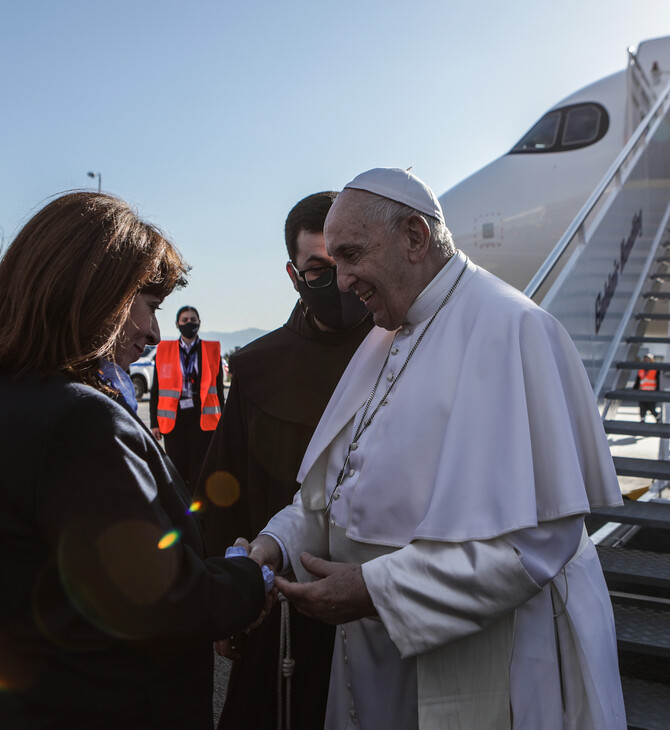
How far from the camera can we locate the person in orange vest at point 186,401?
254 inches

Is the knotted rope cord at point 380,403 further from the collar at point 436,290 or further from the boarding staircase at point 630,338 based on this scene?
the boarding staircase at point 630,338

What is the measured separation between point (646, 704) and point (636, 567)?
0.77m

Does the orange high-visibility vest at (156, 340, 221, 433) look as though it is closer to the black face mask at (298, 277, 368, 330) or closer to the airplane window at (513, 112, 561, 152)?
the black face mask at (298, 277, 368, 330)

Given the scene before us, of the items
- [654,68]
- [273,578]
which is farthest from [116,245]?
[654,68]

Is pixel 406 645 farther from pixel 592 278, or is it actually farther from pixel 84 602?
pixel 592 278

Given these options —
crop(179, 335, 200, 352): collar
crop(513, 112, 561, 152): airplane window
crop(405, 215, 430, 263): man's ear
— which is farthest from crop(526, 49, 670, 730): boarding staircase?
crop(179, 335, 200, 352): collar

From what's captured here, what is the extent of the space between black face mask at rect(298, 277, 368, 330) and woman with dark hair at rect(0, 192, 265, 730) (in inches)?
38.4

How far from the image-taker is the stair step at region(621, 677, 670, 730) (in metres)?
2.45

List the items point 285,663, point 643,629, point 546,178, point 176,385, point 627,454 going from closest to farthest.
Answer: point 285,663, point 643,629, point 176,385, point 546,178, point 627,454

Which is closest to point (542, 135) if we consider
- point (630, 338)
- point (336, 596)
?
point (630, 338)

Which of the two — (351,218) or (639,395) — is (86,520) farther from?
(639,395)

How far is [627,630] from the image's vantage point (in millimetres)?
2920

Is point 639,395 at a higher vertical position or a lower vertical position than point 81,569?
lower

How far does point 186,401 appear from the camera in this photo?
6.55m
